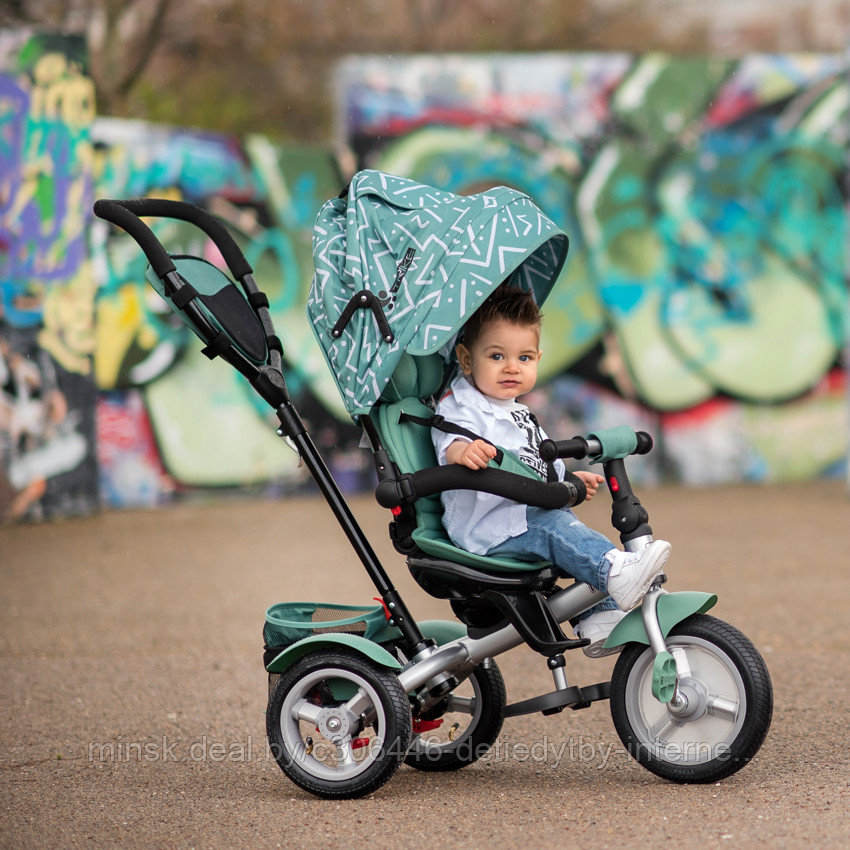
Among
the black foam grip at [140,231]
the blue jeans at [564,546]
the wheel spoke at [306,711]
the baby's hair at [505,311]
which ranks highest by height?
the black foam grip at [140,231]

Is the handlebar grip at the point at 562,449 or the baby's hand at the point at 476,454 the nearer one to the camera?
the handlebar grip at the point at 562,449

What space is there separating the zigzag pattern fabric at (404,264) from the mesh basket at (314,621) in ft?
2.15

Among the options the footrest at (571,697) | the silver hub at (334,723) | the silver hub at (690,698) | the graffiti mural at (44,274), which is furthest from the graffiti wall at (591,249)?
the silver hub at (690,698)

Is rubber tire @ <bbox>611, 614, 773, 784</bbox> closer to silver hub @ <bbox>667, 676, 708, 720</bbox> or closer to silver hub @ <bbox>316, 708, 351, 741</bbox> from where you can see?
silver hub @ <bbox>667, 676, 708, 720</bbox>

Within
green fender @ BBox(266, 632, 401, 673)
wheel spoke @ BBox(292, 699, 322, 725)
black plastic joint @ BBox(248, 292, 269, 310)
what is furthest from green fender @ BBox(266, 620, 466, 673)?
black plastic joint @ BBox(248, 292, 269, 310)

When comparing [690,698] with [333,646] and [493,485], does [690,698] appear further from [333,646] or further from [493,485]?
[333,646]

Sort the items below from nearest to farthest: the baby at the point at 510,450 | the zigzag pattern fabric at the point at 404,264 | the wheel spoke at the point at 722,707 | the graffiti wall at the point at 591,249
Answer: the wheel spoke at the point at 722,707
the baby at the point at 510,450
the zigzag pattern fabric at the point at 404,264
the graffiti wall at the point at 591,249

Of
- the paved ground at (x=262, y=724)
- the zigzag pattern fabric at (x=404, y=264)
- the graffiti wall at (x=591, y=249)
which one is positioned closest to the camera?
the paved ground at (x=262, y=724)

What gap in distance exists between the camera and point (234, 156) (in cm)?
1161

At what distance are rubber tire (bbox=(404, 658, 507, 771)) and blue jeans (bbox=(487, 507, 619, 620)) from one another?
0.52 metres

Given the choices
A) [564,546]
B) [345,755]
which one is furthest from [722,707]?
[345,755]

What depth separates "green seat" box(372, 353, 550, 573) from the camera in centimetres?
391

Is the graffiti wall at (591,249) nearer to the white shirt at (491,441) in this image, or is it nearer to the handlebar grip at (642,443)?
the white shirt at (491,441)

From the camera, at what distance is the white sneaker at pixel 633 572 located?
3732 millimetres
